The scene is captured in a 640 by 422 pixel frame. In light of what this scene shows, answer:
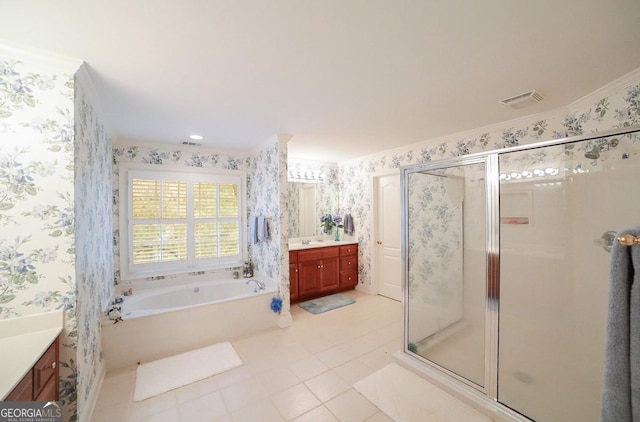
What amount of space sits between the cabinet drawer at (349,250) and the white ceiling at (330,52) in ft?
8.10

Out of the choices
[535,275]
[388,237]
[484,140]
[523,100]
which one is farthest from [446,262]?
[523,100]

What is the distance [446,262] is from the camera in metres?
2.79

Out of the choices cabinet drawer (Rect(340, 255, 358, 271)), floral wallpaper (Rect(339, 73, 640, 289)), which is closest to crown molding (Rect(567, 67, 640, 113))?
floral wallpaper (Rect(339, 73, 640, 289))

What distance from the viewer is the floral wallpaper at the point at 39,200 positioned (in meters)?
1.38

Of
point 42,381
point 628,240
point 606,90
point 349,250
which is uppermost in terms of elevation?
point 606,90

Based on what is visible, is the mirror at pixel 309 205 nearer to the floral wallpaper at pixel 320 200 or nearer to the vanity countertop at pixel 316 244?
the floral wallpaper at pixel 320 200

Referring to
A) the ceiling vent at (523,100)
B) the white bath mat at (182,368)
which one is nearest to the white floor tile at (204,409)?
the white bath mat at (182,368)

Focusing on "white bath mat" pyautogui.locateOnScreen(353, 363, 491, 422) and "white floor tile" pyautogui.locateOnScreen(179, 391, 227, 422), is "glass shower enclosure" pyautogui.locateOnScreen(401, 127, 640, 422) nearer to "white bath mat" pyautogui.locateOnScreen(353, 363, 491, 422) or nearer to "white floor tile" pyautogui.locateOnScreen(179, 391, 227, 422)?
"white bath mat" pyautogui.locateOnScreen(353, 363, 491, 422)

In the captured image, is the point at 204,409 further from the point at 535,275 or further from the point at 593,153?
the point at 593,153

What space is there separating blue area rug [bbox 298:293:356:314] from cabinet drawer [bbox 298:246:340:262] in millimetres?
675

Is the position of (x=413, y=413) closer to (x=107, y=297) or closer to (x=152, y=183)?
(x=107, y=297)

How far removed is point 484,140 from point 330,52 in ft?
7.52

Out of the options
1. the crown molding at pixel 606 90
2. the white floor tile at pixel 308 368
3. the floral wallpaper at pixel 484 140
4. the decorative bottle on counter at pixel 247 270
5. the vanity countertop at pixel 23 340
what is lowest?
the white floor tile at pixel 308 368

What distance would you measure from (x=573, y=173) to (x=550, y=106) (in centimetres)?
65
